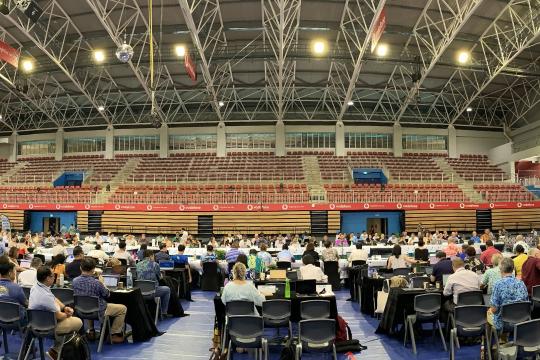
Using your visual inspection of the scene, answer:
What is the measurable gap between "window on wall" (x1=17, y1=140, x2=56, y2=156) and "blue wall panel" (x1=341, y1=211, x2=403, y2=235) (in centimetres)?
2659

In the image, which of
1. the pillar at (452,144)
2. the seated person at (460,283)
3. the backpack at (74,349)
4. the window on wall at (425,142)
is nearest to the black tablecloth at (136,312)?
the backpack at (74,349)

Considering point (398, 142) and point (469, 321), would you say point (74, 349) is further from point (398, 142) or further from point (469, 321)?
point (398, 142)

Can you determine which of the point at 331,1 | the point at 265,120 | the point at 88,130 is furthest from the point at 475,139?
the point at 88,130

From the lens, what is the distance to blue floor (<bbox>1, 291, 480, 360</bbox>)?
707 cm

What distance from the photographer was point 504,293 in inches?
235

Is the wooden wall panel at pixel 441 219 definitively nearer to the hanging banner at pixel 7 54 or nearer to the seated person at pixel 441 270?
the seated person at pixel 441 270

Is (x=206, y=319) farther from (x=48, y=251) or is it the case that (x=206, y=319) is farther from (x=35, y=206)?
(x=35, y=206)

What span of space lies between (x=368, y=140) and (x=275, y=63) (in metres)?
12.5

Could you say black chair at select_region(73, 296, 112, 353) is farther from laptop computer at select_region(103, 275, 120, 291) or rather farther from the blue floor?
laptop computer at select_region(103, 275, 120, 291)

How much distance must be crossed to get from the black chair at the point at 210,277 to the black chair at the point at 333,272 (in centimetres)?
338

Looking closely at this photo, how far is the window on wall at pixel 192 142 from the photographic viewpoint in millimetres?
35969

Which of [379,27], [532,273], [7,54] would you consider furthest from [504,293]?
[7,54]

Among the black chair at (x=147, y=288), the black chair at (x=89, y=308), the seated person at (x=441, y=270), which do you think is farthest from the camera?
the seated person at (x=441, y=270)

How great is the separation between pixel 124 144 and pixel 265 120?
40.9ft
